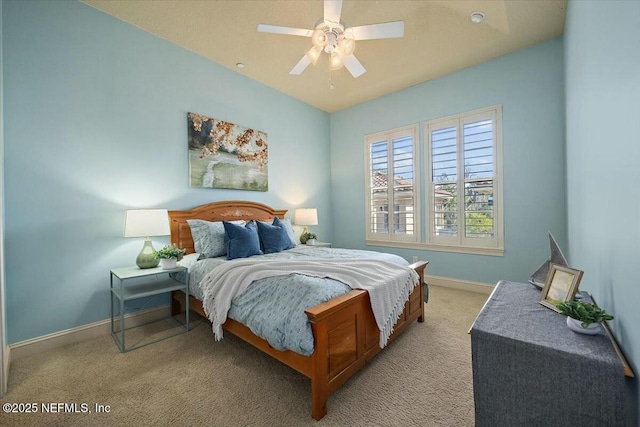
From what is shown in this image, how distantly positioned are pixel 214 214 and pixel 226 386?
2.14 meters

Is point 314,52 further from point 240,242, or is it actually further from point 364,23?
point 240,242

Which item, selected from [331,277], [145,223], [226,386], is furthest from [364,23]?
[226,386]

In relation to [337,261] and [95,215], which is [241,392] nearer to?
[337,261]

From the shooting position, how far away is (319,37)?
2.36 m

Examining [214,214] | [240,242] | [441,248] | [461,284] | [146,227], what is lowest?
[461,284]

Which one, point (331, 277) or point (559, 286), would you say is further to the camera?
point (331, 277)

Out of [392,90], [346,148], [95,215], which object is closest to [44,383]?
[95,215]

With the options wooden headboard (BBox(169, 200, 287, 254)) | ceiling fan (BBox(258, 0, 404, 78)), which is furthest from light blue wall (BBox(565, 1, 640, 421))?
wooden headboard (BBox(169, 200, 287, 254))

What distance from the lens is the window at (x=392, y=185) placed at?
13.9ft

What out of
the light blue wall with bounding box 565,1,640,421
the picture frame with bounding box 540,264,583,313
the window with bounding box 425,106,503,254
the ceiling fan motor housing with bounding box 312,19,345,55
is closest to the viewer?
the light blue wall with bounding box 565,1,640,421

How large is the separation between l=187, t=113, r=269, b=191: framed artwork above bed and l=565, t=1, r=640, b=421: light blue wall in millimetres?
3528

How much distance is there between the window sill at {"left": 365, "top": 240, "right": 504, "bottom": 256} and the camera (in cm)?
353

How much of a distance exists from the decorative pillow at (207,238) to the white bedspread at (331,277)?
56cm

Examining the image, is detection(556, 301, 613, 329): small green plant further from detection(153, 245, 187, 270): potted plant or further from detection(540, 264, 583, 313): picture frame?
detection(153, 245, 187, 270): potted plant
